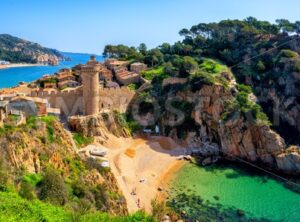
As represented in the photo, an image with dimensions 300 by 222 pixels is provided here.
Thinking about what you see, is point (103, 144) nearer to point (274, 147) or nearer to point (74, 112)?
point (74, 112)

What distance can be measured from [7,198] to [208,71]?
1327 inches

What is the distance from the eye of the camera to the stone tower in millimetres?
32219

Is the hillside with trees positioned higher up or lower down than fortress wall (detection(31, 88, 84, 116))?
higher up

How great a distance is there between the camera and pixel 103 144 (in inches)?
1277

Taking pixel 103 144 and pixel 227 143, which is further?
pixel 227 143

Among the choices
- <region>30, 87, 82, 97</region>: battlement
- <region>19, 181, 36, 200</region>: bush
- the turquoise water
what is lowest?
the turquoise water

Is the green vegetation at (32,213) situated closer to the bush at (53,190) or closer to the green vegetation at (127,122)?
the bush at (53,190)

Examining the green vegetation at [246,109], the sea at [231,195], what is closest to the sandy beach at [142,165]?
the sea at [231,195]

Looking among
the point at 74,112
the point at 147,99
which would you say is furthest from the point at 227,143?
the point at 74,112

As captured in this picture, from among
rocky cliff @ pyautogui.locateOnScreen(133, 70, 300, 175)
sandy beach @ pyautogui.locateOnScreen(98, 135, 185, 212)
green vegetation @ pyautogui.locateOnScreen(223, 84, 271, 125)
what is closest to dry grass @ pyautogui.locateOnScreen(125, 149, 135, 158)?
sandy beach @ pyautogui.locateOnScreen(98, 135, 185, 212)

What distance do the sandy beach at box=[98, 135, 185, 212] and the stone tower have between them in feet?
12.8

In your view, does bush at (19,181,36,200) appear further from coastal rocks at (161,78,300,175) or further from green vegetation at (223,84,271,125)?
green vegetation at (223,84,271,125)

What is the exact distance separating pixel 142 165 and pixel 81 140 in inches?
242

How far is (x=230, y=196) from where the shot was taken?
88.7 feet
